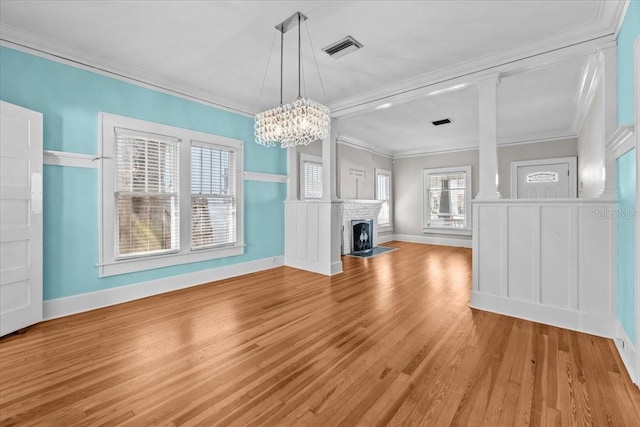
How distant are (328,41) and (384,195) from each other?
5.96 m

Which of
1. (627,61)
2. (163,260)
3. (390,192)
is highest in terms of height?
(627,61)

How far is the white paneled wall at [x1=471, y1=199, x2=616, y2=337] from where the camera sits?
246 cm

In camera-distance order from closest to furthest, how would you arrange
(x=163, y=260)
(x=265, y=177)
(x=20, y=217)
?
(x=20, y=217) < (x=163, y=260) < (x=265, y=177)

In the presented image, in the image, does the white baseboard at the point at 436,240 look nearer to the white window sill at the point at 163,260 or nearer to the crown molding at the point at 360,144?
the crown molding at the point at 360,144

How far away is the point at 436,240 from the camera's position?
7820 millimetres

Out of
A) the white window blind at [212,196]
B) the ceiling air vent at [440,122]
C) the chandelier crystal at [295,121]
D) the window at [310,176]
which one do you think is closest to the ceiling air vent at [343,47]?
the chandelier crystal at [295,121]

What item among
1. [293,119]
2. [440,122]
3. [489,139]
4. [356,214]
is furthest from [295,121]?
[356,214]

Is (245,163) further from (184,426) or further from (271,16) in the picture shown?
(184,426)

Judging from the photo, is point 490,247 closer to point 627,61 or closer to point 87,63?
point 627,61

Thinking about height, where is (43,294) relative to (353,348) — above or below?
above

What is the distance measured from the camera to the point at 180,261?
3865 millimetres

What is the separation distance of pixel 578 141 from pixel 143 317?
26.7 feet

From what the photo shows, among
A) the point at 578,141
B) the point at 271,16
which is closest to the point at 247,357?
the point at 271,16

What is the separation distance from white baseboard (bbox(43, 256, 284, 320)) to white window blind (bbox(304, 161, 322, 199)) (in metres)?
1.79
